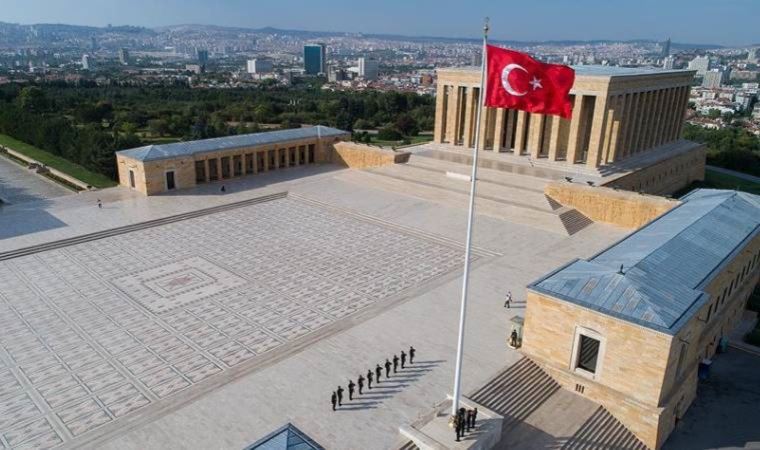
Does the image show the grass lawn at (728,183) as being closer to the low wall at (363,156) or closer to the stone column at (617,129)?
the stone column at (617,129)

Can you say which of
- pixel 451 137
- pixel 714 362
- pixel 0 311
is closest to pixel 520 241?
pixel 714 362

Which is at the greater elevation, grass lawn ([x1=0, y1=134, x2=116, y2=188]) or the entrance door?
the entrance door

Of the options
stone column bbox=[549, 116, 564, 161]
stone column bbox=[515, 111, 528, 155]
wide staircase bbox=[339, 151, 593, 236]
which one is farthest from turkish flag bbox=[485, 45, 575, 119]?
stone column bbox=[515, 111, 528, 155]

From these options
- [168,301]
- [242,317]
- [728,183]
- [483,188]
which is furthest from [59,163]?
[728,183]

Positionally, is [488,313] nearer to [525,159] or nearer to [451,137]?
[525,159]

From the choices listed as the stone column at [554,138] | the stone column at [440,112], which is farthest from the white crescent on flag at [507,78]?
the stone column at [440,112]

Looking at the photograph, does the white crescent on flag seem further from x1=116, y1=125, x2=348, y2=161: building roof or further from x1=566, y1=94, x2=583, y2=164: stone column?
x1=116, y1=125, x2=348, y2=161: building roof
